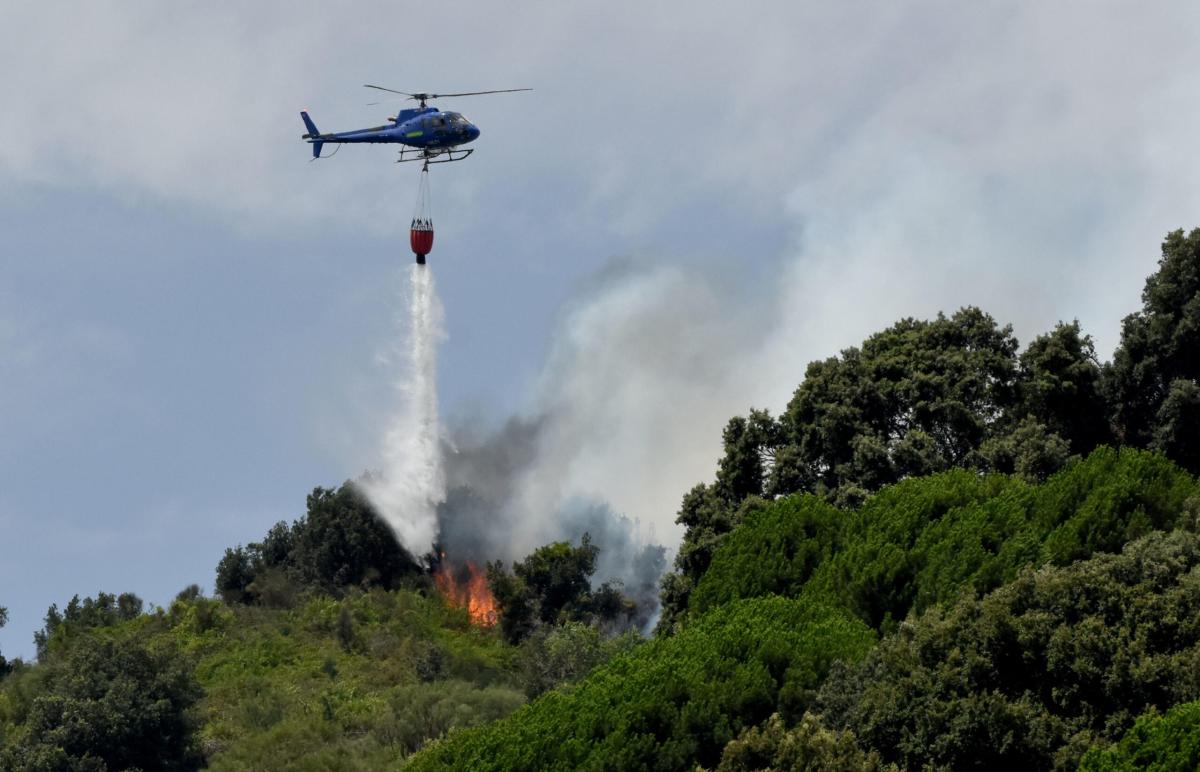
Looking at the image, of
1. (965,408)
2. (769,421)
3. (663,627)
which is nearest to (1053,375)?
(965,408)

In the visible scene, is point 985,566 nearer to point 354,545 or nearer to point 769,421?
point 769,421

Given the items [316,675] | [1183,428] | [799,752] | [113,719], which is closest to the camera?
[799,752]

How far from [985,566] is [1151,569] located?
432 inches

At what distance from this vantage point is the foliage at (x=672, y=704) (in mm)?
72250

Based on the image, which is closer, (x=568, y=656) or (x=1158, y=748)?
(x=1158, y=748)

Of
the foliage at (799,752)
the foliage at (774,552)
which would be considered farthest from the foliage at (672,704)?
the foliage at (774,552)

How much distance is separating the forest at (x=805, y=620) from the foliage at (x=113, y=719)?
0.11m

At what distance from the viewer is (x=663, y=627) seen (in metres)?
95.6

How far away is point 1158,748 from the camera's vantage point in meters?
59.6

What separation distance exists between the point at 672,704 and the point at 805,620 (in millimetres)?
7461

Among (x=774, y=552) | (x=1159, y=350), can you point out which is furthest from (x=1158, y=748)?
(x=1159, y=350)

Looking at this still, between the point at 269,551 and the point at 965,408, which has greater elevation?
the point at 269,551

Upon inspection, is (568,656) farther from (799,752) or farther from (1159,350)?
(799,752)

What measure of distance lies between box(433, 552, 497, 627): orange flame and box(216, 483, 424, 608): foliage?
5.30 feet
